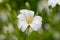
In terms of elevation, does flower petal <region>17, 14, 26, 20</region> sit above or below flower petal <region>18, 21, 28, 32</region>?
above

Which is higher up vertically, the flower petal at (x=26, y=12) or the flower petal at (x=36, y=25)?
the flower petal at (x=26, y=12)

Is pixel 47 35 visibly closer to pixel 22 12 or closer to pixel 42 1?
pixel 22 12

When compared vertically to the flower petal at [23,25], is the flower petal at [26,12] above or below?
above

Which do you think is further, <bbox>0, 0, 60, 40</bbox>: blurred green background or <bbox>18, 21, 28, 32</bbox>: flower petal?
<bbox>0, 0, 60, 40</bbox>: blurred green background

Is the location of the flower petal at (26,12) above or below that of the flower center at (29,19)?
above

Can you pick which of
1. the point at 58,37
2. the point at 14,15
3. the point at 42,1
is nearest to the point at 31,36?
the point at 14,15

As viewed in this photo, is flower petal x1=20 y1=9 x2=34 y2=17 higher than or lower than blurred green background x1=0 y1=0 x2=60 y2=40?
higher

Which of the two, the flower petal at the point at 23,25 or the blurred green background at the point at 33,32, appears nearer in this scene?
the flower petal at the point at 23,25

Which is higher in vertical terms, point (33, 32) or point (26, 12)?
point (26, 12)
